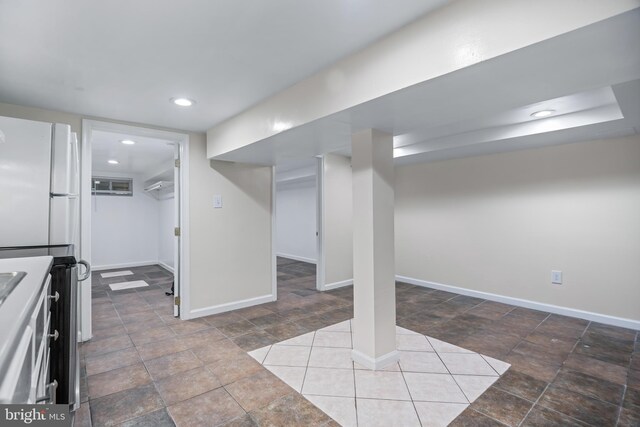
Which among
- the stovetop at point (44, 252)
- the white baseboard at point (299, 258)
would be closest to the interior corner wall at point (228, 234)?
the stovetop at point (44, 252)

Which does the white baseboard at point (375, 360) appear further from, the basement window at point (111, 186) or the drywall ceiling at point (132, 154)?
the basement window at point (111, 186)

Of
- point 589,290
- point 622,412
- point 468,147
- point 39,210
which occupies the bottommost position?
point 622,412

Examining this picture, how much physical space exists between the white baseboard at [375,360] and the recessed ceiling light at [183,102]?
238 centimetres

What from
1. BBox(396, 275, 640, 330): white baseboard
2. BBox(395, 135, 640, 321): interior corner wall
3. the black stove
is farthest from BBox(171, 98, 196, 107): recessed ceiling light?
BBox(396, 275, 640, 330): white baseboard

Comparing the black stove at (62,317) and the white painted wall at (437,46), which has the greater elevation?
the white painted wall at (437,46)

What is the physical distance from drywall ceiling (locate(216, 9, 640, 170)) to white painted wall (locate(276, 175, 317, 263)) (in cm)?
358

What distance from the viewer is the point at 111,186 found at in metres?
6.71

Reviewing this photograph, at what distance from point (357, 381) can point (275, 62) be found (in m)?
2.15

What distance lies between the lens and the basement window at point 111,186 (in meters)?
6.50

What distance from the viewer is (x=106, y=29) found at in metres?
1.55

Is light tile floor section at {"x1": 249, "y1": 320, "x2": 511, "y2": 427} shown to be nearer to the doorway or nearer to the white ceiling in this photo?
the white ceiling

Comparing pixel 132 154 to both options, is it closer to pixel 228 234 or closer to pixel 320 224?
pixel 228 234

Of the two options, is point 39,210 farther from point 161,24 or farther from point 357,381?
point 357,381

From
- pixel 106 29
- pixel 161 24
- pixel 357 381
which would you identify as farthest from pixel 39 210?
pixel 357 381
